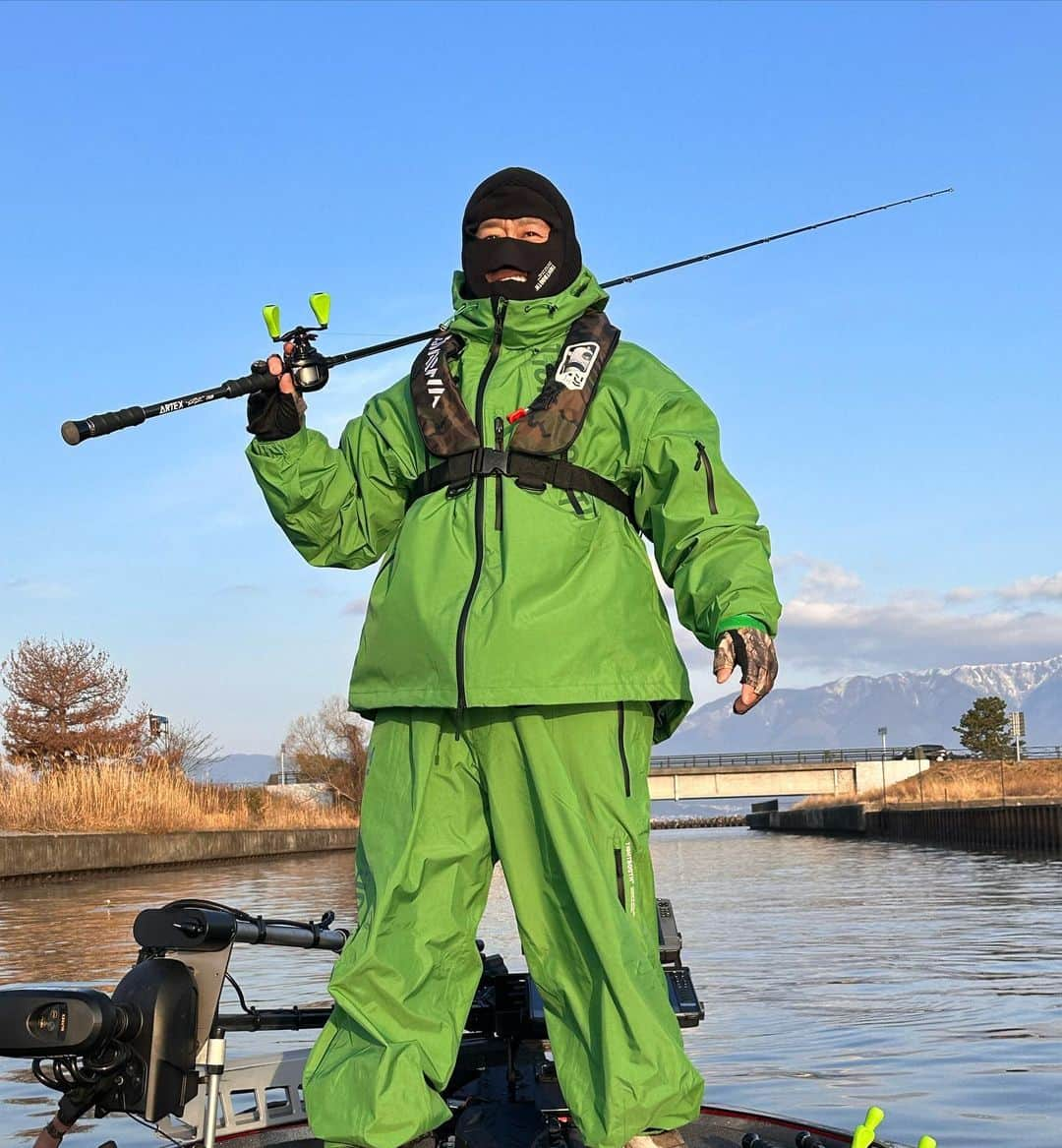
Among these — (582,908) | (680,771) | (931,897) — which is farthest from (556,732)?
(680,771)

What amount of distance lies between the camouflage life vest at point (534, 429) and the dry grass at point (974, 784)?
2025 inches

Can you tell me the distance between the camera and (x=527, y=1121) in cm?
365

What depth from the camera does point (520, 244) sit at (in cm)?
364

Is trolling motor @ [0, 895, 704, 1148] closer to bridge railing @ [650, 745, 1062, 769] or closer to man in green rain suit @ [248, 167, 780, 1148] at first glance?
man in green rain suit @ [248, 167, 780, 1148]

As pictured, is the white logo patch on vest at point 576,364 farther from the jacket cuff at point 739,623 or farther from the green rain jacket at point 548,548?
the jacket cuff at point 739,623

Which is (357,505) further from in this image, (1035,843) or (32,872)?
(1035,843)

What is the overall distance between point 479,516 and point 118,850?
24.4 metres

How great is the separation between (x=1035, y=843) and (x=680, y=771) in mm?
44347

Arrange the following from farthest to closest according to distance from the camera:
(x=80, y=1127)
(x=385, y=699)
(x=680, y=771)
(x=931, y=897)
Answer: (x=680, y=771)
(x=931, y=897)
(x=80, y=1127)
(x=385, y=699)

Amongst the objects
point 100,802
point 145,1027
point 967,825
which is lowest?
point 967,825

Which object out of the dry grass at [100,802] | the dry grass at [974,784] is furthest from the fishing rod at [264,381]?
the dry grass at [974,784]

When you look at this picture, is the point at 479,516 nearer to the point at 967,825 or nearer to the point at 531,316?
the point at 531,316

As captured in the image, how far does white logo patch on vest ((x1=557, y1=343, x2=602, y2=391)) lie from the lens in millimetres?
3460

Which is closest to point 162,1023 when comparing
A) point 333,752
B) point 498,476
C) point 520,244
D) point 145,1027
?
point 145,1027
